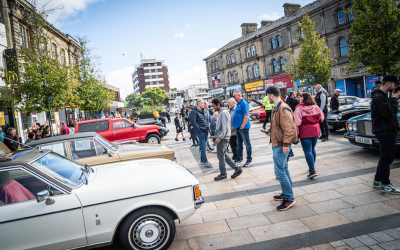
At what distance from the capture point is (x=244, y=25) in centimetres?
4528

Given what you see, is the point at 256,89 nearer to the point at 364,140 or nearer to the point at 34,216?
the point at 364,140

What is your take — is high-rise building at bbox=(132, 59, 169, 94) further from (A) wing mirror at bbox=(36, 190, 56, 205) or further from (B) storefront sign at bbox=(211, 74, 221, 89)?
(A) wing mirror at bbox=(36, 190, 56, 205)

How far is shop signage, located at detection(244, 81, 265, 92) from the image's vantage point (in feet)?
127

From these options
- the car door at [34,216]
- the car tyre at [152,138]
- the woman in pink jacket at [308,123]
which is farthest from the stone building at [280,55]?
the car door at [34,216]

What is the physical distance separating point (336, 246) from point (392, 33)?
1565 centimetres

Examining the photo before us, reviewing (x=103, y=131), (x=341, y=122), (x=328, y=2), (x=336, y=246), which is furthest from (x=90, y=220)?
(x=328, y=2)

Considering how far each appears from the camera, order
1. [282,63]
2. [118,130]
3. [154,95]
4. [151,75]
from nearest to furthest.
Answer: [118,130]
[282,63]
[154,95]
[151,75]

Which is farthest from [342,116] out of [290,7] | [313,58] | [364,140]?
[290,7]

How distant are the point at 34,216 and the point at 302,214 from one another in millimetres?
3544

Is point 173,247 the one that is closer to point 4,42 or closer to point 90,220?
point 90,220

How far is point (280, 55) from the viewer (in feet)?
117

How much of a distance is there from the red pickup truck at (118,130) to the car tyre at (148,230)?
8941 mm

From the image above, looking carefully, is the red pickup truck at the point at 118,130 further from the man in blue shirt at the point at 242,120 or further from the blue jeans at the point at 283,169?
the blue jeans at the point at 283,169

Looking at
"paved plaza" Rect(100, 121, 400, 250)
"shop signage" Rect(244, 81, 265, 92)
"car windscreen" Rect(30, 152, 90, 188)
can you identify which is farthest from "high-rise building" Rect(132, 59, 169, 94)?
"car windscreen" Rect(30, 152, 90, 188)
